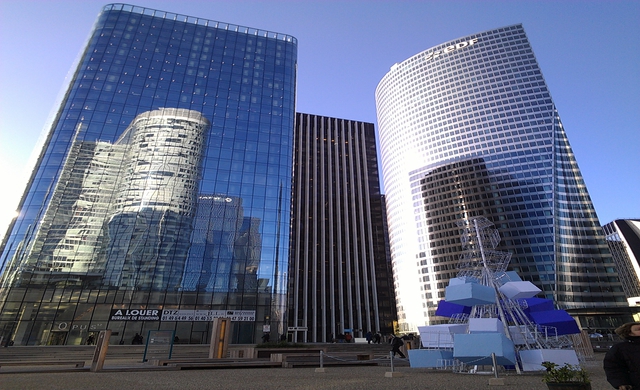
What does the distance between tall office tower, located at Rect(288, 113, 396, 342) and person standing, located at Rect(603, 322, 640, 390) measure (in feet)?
331

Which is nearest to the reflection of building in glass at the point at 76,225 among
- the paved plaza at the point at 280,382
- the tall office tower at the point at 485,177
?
the paved plaza at the point at 280,382

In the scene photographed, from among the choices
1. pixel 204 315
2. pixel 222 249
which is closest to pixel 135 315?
pixel 204 315

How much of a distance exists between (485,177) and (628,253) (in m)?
74.1

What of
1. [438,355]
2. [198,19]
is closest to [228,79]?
[198,19]

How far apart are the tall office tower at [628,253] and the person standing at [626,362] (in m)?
170

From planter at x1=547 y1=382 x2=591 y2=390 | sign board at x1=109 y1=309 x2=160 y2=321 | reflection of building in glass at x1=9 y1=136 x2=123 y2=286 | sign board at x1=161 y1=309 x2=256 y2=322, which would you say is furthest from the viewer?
sign board at x1=161 y1=309 x2=256 y2=322

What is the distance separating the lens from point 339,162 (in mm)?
135625

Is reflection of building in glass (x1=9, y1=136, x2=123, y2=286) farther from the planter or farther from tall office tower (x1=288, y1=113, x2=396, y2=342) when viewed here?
tall office tower (x1=288, y1=113, x2=396, y2=342)

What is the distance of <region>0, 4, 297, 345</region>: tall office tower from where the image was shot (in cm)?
3994

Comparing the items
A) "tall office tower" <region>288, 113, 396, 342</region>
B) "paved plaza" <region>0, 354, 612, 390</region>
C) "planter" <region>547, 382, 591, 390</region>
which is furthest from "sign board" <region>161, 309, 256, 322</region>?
"tall office tower" <region>288, 113, 396, 342</region>

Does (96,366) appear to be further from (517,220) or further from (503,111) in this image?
(503,111)

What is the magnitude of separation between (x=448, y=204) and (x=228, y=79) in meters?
94.0

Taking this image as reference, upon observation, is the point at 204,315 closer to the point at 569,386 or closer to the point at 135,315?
the point at 135,315

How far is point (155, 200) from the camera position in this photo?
153ft
